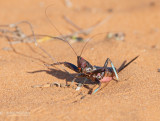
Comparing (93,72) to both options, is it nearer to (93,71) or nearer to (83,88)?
(93,71)

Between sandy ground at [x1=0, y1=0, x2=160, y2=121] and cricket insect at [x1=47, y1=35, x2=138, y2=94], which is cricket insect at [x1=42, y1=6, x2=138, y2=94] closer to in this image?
cricket insect at [x1=47, y1=35, x2=138, y2=94]

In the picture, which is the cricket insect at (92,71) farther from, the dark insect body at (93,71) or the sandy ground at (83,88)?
the sandy ground at (83,88)

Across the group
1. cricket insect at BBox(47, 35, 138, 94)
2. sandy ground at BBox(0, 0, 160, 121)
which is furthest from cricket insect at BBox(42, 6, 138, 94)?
sandy ground at BBox(0, 0, 160, 121)

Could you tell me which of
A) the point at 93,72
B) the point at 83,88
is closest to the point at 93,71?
the point at 93,72

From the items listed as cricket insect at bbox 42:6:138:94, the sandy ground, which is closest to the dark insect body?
cricket insect at bbox 42:6:138:94

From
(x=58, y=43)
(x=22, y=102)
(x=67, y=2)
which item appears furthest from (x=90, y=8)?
(x=22, y=102)

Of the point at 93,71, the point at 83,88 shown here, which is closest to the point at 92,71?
the point at 93,71

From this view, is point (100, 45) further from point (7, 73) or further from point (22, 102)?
point (22, 102)

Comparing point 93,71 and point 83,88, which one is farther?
point 83,88

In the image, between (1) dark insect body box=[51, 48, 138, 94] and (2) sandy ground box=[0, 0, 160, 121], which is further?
(1) dark insect body box=[51, 48, 138, 94]

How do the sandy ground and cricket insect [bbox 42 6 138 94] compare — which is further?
cricket insect [bbox 42 6 138 94]

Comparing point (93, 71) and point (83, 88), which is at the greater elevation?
point (93, 71)

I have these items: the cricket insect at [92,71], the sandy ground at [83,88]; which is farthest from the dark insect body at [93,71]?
the sandy ground at [83,88]
